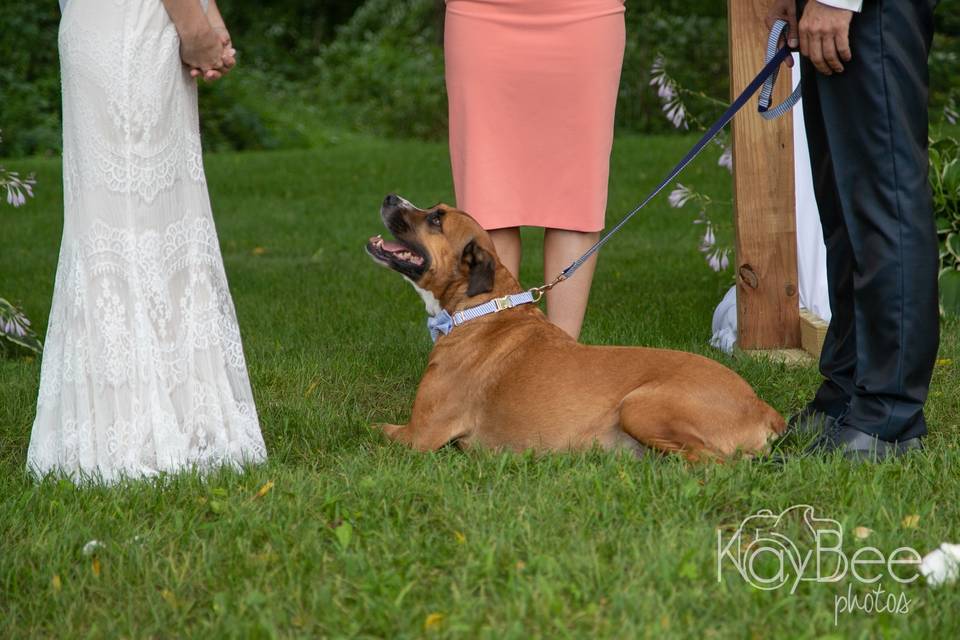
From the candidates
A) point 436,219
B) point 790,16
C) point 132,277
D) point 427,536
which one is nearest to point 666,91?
point 790,16

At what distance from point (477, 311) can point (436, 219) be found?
0.40m

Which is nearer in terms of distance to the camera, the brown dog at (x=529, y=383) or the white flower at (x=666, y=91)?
the brown dog at (x=529, y=383)

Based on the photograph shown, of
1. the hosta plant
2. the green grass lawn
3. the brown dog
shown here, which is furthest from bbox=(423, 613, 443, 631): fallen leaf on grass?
the hosta plant

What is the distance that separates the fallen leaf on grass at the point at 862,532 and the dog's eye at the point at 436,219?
2025 mm

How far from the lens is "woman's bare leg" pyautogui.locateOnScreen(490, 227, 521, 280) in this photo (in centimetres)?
520

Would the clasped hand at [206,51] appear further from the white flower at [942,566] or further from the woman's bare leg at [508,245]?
the white flower at [942,566]

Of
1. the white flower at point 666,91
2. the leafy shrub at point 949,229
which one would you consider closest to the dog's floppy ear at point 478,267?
the white flower at point 666,91

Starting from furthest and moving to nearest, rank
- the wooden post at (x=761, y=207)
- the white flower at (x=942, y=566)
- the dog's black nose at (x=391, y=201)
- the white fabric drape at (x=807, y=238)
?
the white fabric drape at (x=807, y=238) < the wooden post at (x=761, y=207) < the dog's black nose at (x=391, y=201) < the white flower at (x=942, y=566)

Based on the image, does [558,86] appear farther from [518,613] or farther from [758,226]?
[518,613]

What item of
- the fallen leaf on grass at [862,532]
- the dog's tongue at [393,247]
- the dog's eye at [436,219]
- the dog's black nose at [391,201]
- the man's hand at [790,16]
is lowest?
the fallen leaf on grass at [862,532]

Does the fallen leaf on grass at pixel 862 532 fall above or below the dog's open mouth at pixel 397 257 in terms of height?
below

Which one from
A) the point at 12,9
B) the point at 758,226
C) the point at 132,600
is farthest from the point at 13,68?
the point at 132,600

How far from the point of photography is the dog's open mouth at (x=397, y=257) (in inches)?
183

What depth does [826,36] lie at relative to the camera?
377 cm
